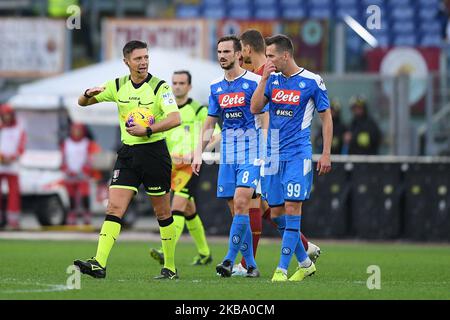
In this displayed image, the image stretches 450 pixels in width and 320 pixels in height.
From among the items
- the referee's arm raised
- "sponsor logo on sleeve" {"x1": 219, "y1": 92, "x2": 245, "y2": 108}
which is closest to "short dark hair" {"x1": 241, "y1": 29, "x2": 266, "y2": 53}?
"sponsor logo on sleeve" {"x1": 219, "y1": 92, "x2": 245, "y2": 108}

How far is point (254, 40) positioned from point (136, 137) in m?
2.19

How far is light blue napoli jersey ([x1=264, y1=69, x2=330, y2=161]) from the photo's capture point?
11.9 metres

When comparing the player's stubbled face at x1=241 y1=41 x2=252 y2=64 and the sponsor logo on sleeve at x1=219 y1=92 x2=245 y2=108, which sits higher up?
the player's stubbled face at x1=241 y1=41 x2=252 y2=64

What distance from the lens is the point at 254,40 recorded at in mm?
13172

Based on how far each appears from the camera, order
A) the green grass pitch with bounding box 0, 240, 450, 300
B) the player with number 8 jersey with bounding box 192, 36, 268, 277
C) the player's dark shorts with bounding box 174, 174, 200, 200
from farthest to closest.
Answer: the player's dark shorts with bounding box 174, 174, 200, 200 → the player with number 8 jersey with bounding box 192, 36, 268, 277 → the green grass pitch with bounding box 0, 240, 450, 300

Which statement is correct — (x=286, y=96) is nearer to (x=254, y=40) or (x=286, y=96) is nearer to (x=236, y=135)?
(x=236, y=135)

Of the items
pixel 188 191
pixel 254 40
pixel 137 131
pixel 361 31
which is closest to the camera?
pixel 137 131

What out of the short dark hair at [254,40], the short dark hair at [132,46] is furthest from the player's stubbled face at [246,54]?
the short dark hair at [132,46]

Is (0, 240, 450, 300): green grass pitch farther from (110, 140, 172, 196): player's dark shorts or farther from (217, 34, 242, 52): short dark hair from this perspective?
(217, 34, 242, 52): short dark hair

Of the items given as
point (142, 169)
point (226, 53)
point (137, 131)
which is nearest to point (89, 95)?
point (137, 131)

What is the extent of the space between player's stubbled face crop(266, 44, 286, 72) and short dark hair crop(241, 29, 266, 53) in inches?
48.5

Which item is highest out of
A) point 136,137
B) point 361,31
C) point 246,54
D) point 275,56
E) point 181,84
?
point 361,31

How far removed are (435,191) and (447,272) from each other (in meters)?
7.82
